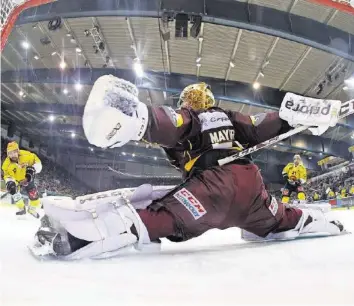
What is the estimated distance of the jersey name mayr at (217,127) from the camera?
1230mm

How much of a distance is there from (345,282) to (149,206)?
1.96ft

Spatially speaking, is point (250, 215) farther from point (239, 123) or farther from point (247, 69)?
point (247, 69)

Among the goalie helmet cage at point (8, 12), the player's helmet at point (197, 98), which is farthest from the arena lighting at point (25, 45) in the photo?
the player's helmet at point (197, 98)

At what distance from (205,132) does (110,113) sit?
1.25ft

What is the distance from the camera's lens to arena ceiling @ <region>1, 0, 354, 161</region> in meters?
5.04

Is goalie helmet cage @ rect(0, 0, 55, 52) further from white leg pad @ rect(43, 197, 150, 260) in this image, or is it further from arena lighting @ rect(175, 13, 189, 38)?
arena lighting @ rect(175, 13, 189, 38)

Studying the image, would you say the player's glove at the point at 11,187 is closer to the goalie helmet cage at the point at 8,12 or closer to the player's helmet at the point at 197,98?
the goalie helmet cage at the point at 8,12

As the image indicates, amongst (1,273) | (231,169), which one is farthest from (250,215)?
(1,273)

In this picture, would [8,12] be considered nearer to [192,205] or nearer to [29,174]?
[192,205]

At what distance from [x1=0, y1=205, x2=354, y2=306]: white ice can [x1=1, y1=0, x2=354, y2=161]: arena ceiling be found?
438 cm

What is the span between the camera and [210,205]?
115 centimetres

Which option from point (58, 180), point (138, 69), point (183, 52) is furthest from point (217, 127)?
point (58, 180)

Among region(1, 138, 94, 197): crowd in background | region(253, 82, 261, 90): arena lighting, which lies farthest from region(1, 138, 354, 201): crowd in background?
region(253, 82, 261, 90): arena lighting

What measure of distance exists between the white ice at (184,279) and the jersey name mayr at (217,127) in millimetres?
374
